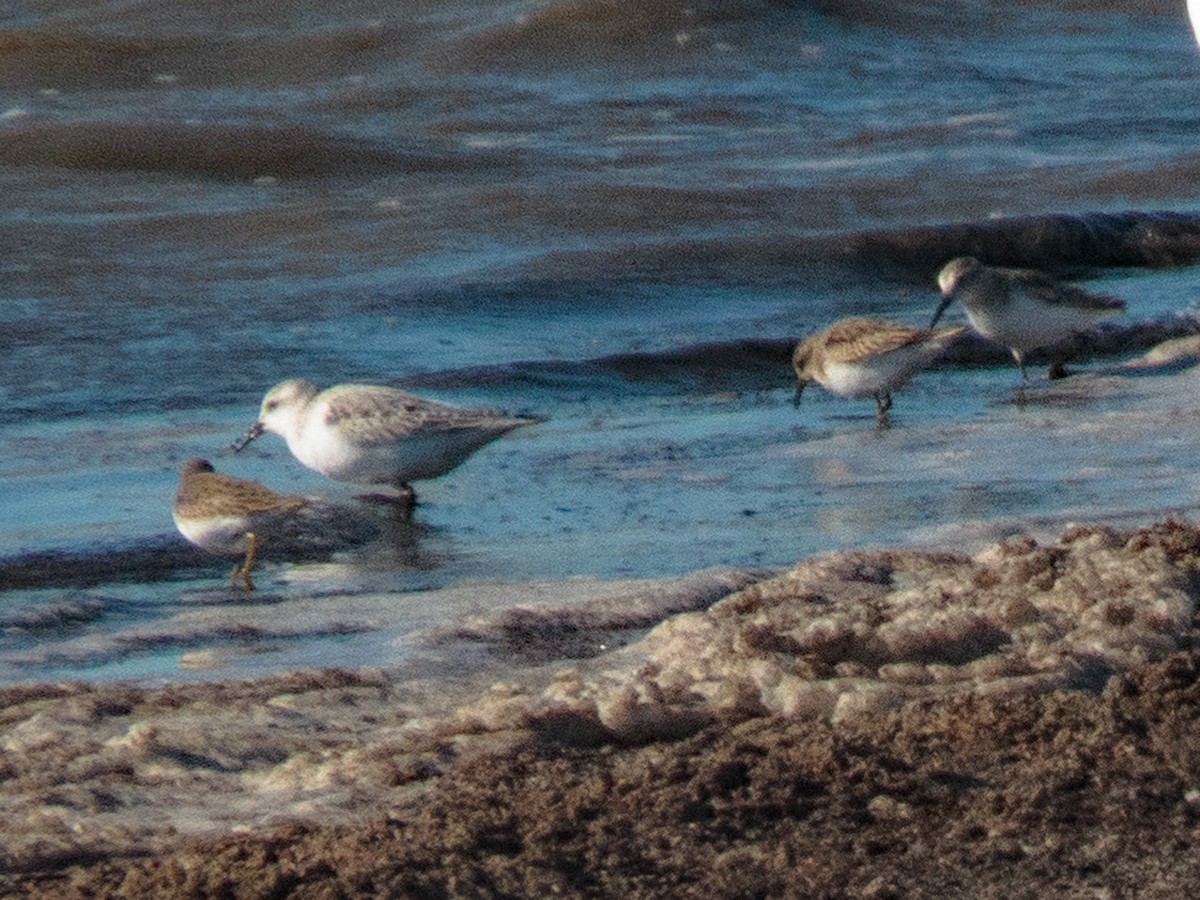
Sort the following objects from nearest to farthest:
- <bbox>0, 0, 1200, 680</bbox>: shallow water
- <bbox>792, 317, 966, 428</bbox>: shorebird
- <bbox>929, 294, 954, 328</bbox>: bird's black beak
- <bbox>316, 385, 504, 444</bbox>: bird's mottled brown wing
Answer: <bbox>0, 0, 1200, 680</bbox>: shallow water → <bbox>316, 385, 504, 444</bbox>: bird's mottled brown wing → <bbox>792, 317, 966, 428</bbox>: shorebird → <bbox>929, 294, 954, 328</bbox>: bird's black beak

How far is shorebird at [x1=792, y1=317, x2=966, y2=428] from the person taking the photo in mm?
7793

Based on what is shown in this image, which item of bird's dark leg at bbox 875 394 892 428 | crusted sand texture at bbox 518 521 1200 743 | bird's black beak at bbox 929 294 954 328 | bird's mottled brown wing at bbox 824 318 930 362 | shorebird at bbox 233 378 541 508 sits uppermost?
crusted sand texture at bbox 518 521 1200 743

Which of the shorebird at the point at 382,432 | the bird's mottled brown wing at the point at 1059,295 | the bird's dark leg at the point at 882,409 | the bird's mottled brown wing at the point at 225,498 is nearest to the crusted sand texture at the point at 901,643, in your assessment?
the bird's mottled brown wing at the point at 225,498

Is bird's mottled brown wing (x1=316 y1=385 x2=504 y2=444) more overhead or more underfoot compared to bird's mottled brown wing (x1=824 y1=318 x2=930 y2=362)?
more overhead

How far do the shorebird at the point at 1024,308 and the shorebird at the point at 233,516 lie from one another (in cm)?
376

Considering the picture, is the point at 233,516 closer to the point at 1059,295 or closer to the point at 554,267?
the point at 1059,295

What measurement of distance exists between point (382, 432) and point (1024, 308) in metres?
3.26

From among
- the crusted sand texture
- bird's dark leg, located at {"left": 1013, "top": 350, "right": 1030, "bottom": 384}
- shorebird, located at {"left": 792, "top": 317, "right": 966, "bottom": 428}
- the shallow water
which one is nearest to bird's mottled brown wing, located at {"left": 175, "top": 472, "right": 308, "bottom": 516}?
the shallow water

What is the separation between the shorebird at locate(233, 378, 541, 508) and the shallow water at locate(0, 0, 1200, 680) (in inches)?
7.9

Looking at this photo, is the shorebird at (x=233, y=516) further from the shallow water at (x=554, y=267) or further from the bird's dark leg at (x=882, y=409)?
the bird's dark leg at (x=882, y=409)

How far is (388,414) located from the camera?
261 inches

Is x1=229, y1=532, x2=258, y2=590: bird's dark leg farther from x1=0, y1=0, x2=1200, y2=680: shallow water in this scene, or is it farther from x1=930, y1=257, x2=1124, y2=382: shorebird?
x1=930, y1=257, x2=1124, y2=382: shorebird

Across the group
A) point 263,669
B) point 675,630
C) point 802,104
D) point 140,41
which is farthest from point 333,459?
point 140,41

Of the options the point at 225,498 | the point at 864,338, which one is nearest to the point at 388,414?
the point at 225,498
